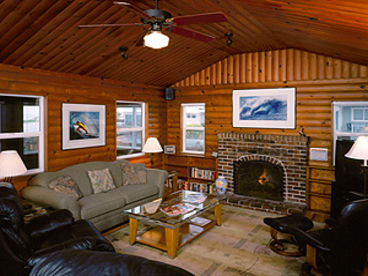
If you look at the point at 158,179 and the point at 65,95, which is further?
the point at 158,179

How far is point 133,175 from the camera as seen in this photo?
541 centimetres

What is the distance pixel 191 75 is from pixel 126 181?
3.11 meters

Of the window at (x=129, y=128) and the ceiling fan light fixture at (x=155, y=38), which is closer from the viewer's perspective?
the ceiling fan light fixture at (x=155, y=38)

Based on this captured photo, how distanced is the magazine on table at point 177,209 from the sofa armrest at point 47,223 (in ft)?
4.17

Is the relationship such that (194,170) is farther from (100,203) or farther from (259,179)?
(100,203)

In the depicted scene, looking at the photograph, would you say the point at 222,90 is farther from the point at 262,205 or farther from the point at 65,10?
the point at 65,10

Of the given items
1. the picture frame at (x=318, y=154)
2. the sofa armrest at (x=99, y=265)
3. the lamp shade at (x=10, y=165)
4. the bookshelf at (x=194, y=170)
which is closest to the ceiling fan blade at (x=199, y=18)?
the sofa armrest at (x=99, y=265)

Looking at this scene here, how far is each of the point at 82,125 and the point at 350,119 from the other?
5.04m

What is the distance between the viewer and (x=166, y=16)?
99.3 inches

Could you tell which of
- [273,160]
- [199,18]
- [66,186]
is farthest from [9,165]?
[273,160]

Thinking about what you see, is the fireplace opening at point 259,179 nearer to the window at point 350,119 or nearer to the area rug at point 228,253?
the area rug at point 228,253

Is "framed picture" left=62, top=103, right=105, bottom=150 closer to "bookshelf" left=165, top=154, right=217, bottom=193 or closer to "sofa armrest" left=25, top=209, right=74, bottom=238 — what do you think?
"sofa armrest" left=25, top=209, right=74, bottom=238

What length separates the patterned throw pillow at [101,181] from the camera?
15.7 ft

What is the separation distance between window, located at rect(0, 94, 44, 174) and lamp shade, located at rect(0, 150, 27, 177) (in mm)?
794
